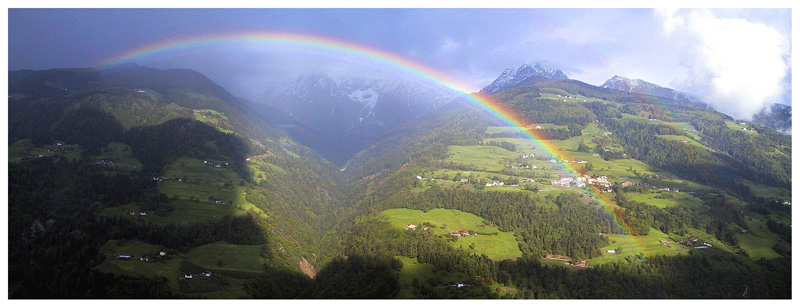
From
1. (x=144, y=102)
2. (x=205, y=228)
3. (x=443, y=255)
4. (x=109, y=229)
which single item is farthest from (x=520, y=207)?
(x=144, y=102)

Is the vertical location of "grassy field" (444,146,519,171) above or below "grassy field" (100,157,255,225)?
above

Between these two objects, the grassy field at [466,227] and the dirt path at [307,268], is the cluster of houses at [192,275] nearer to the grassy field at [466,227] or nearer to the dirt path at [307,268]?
the dirt path at [307,268]

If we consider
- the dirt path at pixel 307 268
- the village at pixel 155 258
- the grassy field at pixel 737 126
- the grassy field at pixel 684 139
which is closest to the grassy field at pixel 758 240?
the grassy field at pixel 684 139

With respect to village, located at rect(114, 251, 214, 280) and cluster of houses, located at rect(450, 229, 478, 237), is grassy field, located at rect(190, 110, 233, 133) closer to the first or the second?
village, located at rect(114, 251, 214, 280)

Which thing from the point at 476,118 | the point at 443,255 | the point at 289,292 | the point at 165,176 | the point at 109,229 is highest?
the point at 476,118

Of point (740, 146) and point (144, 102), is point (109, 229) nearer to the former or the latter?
point (144, 102)

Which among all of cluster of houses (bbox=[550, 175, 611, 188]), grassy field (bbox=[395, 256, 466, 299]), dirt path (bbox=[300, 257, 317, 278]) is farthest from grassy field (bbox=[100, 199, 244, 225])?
cluster of houses (bbox=[550, 175, 611, 188])
